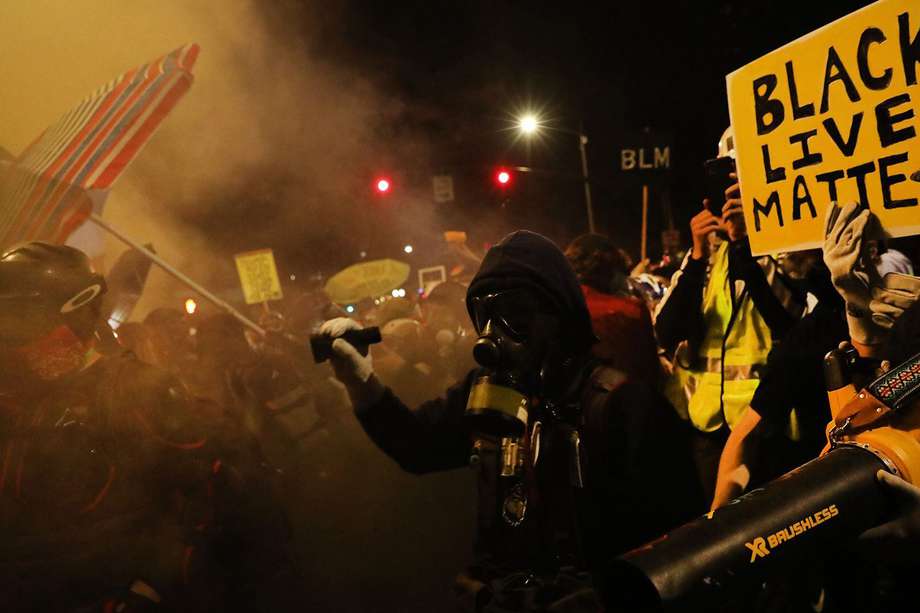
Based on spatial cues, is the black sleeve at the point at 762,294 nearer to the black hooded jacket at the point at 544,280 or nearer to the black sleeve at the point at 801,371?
the black sleeve at the point at 801,371

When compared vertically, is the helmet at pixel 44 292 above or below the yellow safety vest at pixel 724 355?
above

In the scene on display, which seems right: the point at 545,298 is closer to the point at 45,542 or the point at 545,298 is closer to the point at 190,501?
the point at 190,501

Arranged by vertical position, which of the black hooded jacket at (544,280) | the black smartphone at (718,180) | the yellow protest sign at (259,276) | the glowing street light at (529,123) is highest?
the glowing street light at (529,123)

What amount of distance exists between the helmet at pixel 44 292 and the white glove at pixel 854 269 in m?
2.64

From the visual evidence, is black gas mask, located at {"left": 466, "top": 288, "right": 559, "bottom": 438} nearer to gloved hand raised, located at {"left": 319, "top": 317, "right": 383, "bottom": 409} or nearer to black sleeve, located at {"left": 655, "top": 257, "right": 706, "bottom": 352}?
gloved hand raised, located at {"left": 319, "top": 317, "right": 383, "bottom": 409}

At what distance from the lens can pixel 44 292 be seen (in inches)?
95.0

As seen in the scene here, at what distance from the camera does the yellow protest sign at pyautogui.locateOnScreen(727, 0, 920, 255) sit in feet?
5.13

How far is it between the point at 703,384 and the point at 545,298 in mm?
1297

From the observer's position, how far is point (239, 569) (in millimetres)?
2609

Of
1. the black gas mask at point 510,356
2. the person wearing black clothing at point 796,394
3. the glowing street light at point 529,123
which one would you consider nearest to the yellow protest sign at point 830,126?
the person wearing black clothing at point 796,394

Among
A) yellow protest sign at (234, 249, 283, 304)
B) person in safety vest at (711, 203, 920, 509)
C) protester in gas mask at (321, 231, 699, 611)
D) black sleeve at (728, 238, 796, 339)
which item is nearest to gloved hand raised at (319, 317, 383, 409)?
protester in gas mask at (321, 231, 699, 611)

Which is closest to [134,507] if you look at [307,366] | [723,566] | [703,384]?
[723,566]

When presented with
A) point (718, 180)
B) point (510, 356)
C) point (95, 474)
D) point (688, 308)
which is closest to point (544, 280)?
point (510, 356)

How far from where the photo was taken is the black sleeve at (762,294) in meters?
2.52
